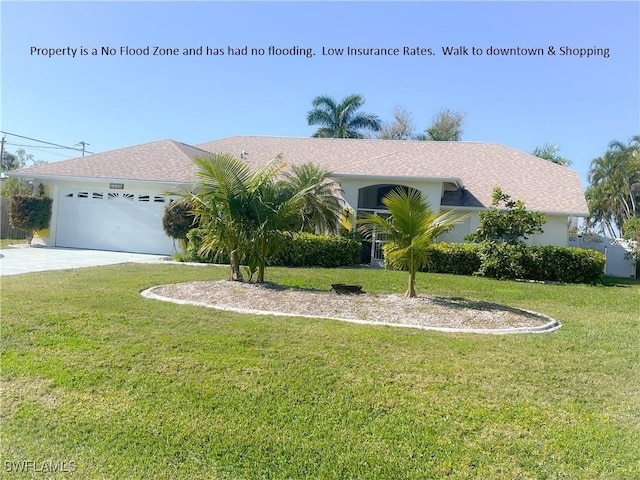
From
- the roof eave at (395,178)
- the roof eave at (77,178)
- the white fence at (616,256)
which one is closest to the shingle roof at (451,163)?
the roof eave at (395,178)

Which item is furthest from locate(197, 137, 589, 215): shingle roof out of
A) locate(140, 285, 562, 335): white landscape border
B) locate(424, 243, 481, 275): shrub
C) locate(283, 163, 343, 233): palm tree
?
locate(140, 285, 562, 335): white landscape border

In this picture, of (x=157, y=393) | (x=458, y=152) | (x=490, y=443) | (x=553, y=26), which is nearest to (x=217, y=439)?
(x=157, y=393)

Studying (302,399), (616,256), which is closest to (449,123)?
(616,256)

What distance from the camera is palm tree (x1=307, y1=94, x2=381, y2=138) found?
35.4 metres

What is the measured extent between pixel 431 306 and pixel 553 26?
7188 mm

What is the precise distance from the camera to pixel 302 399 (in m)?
4.59

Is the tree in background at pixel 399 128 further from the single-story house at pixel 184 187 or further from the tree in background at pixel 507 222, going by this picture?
the tree in background at pixel 507 222

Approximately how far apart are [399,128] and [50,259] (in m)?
33.2

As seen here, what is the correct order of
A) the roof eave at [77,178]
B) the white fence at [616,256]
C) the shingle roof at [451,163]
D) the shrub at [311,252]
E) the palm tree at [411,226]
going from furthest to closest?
the white fence at [616,256], the roof eave at [77,178], the shingle roof at [451,163], the shrub at [311,252], the palm tree at [411,226]

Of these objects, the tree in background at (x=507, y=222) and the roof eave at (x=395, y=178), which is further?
the roof eave at (x=395, y=178)

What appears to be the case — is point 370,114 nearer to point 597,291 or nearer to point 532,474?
point 597,291

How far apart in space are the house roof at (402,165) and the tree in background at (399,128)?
16904 millimetres

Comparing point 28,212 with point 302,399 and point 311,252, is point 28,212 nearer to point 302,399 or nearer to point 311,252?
point 311,252

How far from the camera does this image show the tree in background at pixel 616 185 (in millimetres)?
41781
